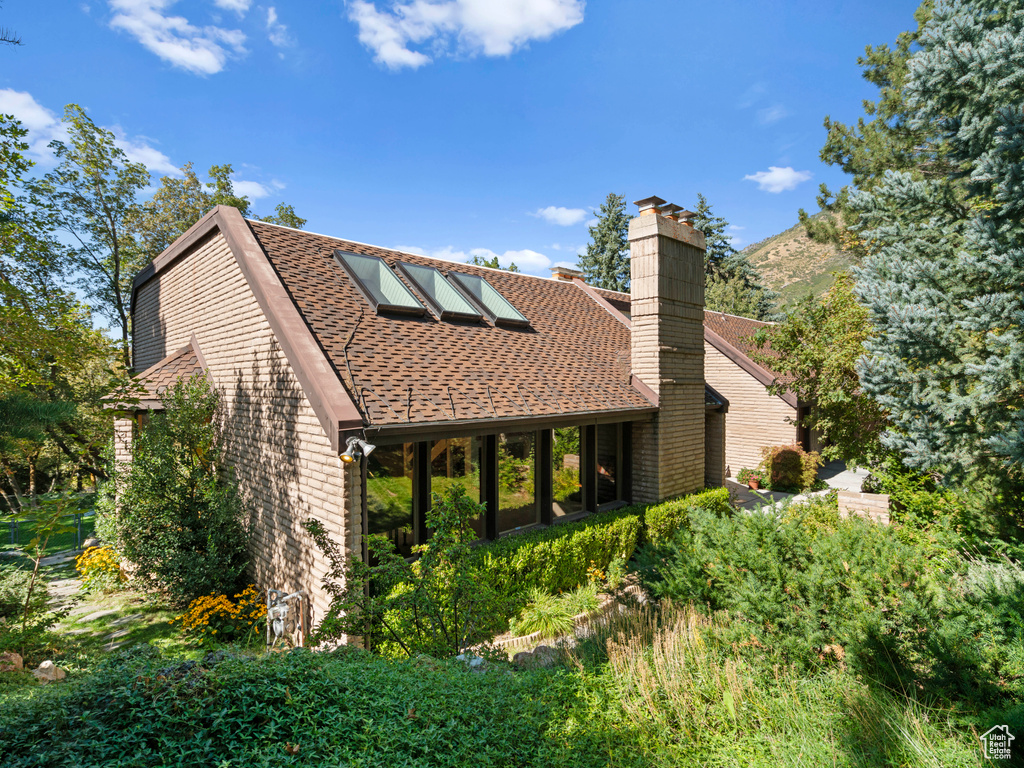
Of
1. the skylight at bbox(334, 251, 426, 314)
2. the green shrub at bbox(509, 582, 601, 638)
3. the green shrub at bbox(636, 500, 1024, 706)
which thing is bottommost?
the green shrub at bbox(509, 582, 601, 638)

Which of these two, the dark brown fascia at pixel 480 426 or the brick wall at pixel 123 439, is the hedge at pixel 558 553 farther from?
the brick wall at pixel 123 439

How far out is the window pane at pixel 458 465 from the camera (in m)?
8.11

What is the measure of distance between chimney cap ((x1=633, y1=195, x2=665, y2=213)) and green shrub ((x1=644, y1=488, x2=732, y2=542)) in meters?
7.12

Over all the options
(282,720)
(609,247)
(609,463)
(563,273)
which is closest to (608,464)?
(609,463)

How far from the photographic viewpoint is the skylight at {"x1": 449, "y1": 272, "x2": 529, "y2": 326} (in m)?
11.3

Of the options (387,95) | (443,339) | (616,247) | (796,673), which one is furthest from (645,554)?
(616,247)

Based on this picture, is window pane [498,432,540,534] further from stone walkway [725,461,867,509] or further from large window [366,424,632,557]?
stone walkway [725,461,867,509]

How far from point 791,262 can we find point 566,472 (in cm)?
7760

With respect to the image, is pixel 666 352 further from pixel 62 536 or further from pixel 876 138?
pixel 62 536

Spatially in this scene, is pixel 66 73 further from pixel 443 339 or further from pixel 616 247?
pixel 616 247

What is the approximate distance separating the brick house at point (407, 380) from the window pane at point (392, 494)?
3 centimetres

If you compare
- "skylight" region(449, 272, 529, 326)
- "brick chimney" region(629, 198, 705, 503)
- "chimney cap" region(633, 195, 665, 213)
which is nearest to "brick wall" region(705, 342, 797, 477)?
"brick chimney" region(629, 198, 705, 503)

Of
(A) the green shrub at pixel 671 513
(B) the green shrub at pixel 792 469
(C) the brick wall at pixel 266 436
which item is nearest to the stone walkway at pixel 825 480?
(B) the green shrub at pixel 792 469

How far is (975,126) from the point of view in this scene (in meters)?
6.56
